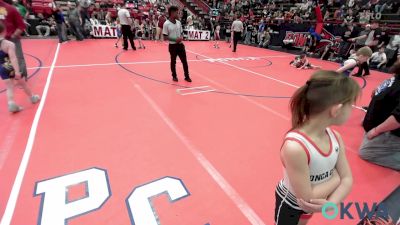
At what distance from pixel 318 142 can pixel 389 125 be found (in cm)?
246

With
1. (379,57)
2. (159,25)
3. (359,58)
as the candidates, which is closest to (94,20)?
(159,25)

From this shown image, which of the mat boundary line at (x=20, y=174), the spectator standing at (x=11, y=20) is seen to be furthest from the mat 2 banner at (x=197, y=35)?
the mat boundary line at (x=20, y=174)

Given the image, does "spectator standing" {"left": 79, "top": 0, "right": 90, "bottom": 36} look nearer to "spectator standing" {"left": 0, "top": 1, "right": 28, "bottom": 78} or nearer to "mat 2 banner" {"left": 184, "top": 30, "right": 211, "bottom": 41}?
"mat 2 banner" {"left": 184, "top": 30, "right": 211, "bottom": 41}

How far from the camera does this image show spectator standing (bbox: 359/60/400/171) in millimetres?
3179

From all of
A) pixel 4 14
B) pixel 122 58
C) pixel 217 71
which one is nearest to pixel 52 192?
pixel 4 14

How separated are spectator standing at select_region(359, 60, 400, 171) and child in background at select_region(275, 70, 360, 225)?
89.8 inches

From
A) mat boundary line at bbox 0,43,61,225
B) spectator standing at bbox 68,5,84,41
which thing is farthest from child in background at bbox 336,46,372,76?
spectator standing at bbox 68,5,84,41

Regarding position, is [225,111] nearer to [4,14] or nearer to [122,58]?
[4,14]

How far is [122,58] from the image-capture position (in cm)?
959

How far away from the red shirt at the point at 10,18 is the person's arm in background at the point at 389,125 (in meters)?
6.69

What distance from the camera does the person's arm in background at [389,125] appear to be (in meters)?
2.93

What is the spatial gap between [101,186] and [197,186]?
1.07 meters

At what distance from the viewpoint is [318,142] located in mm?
1299

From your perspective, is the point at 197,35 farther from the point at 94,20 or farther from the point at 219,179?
the point at 219,179
